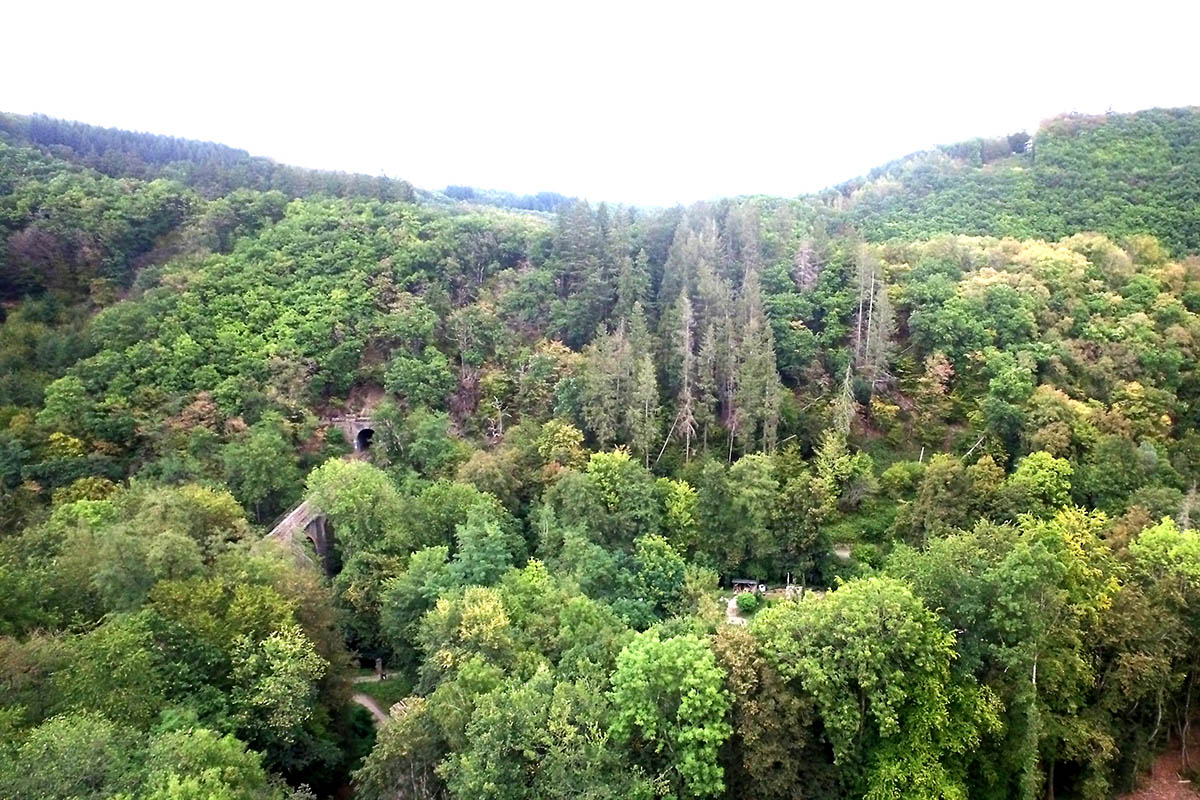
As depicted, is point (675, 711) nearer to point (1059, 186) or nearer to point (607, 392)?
point (607, 392)

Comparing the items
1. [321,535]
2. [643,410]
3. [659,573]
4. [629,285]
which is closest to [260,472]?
[321,535]

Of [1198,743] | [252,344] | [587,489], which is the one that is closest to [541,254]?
[252,344]

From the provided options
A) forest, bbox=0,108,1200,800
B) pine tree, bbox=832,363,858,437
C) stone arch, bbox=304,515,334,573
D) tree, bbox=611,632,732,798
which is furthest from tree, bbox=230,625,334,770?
pine tree, bbox=832,363,858,437

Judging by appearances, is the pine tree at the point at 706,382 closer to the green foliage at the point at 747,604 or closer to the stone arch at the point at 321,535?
the green foliage at the point at 747,604

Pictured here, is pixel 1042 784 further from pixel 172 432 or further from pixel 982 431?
pixel 172 432

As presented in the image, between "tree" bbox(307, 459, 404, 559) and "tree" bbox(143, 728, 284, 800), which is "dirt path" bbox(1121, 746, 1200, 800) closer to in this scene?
"tree" bbox(143, 728, 284, 800)

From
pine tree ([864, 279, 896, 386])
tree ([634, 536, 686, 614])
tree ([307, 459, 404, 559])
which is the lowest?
tree ([634, 536, 686, 614])

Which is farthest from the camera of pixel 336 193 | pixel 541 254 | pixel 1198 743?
pixel 336 193
